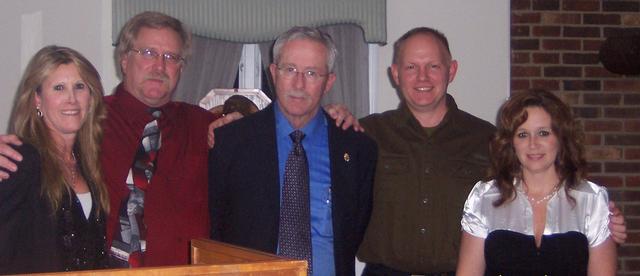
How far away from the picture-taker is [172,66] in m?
2.98

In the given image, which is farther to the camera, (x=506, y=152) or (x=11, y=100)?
(x=11, y=100)

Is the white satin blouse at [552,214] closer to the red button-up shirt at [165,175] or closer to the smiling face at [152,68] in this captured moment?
the red button-up shirt at [165,175]

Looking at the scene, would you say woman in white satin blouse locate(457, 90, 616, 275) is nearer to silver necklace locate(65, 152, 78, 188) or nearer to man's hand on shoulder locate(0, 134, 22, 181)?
silver necklace locate(65, 152, 78, 188)

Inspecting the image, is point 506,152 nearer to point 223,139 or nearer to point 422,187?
point 422,187

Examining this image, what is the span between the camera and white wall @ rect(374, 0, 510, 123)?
17.7 ft

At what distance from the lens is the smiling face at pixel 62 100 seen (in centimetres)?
251

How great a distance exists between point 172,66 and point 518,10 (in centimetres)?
301

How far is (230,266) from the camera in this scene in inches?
58.2

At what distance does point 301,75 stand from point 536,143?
0.86m

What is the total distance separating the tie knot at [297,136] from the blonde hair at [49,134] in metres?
0.71

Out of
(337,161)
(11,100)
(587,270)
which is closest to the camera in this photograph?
(587,270)

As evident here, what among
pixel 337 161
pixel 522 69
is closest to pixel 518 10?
pixel 522 69

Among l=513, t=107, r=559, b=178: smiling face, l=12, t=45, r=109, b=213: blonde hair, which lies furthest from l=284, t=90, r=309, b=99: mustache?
l=513, t=107, r=559, b=178: smiling face

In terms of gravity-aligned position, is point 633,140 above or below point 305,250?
above
